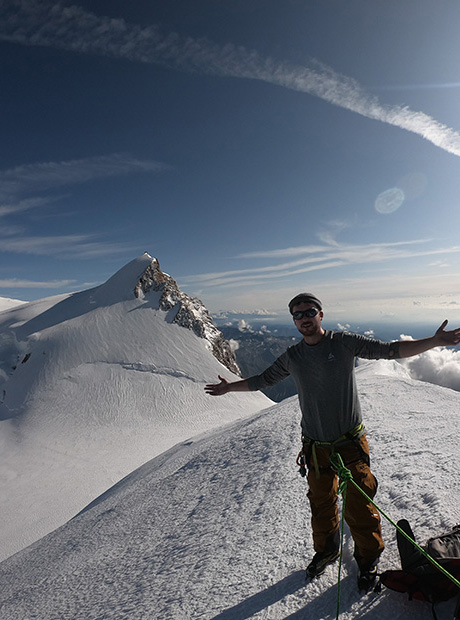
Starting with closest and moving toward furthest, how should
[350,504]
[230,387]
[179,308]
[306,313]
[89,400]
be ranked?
1. [350,504]
2. [306,313]
3. [230,387]
4. [89,400]
5. [179,308]

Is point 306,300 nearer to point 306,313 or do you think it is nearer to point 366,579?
point 306,313

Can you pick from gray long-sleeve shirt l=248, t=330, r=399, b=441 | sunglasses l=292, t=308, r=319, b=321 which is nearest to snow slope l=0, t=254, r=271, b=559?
gray long-sleeve shirt l=248, t=330, r=399, b=441

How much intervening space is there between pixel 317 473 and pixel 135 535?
177 inches

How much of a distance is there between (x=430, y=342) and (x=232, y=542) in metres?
4.14

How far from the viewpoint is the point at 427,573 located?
119 inches

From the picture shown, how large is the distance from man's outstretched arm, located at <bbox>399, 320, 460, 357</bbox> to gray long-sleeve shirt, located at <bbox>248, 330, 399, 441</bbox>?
0.10m

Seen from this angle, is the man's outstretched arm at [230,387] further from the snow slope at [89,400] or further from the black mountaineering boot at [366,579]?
the snow slope at [89,400]

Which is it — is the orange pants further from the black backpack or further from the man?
the black backpack

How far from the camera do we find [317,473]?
3.81 m

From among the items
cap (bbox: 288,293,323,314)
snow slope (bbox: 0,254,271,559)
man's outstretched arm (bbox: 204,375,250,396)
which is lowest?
snow slope (bbox: 0,254,271,559)

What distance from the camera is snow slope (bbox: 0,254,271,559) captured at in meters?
19.4

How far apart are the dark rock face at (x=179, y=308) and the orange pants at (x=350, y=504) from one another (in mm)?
42566

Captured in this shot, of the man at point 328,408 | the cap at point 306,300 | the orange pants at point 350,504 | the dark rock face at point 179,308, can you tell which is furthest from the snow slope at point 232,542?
the dark rock face at point 179,308

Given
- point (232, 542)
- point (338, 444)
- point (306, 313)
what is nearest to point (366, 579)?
point (338, 444)
